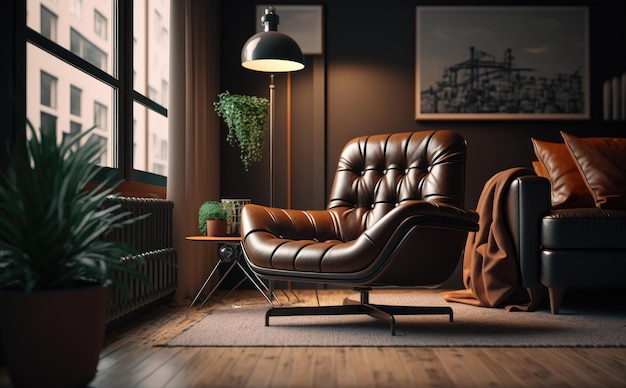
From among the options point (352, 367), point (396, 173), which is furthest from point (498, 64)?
point (352, 367)

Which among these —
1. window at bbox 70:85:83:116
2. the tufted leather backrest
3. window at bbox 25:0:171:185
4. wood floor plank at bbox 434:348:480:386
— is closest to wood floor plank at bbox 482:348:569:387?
wood floor plank at bbox 434:348:480:386

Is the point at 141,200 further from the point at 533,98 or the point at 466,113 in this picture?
the point at 533,98

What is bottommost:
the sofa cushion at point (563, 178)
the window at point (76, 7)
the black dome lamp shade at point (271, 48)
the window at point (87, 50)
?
the sofa cushion at point (563, 178)

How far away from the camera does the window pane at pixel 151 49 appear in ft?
13.6

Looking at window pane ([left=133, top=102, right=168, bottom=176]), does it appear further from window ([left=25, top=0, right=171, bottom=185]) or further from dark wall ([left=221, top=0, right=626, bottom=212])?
dark wall ([left=221, top=0, right=626, bottom=212])

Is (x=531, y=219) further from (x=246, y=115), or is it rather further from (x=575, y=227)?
(x=246, y=115)

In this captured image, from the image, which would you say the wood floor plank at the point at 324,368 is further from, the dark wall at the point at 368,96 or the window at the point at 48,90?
the dark wall at the point at 368,96

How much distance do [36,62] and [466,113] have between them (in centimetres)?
304

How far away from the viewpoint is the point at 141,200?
330 centimetres

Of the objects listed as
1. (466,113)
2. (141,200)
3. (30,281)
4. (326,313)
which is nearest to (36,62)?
(141,200)

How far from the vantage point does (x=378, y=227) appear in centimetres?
285

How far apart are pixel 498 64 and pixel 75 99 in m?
2.97

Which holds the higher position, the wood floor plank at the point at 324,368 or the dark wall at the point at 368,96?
the dark wall at the point at 368,96

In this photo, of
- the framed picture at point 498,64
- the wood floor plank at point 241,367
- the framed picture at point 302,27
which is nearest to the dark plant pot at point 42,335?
the wood floor plank at point 241,367
